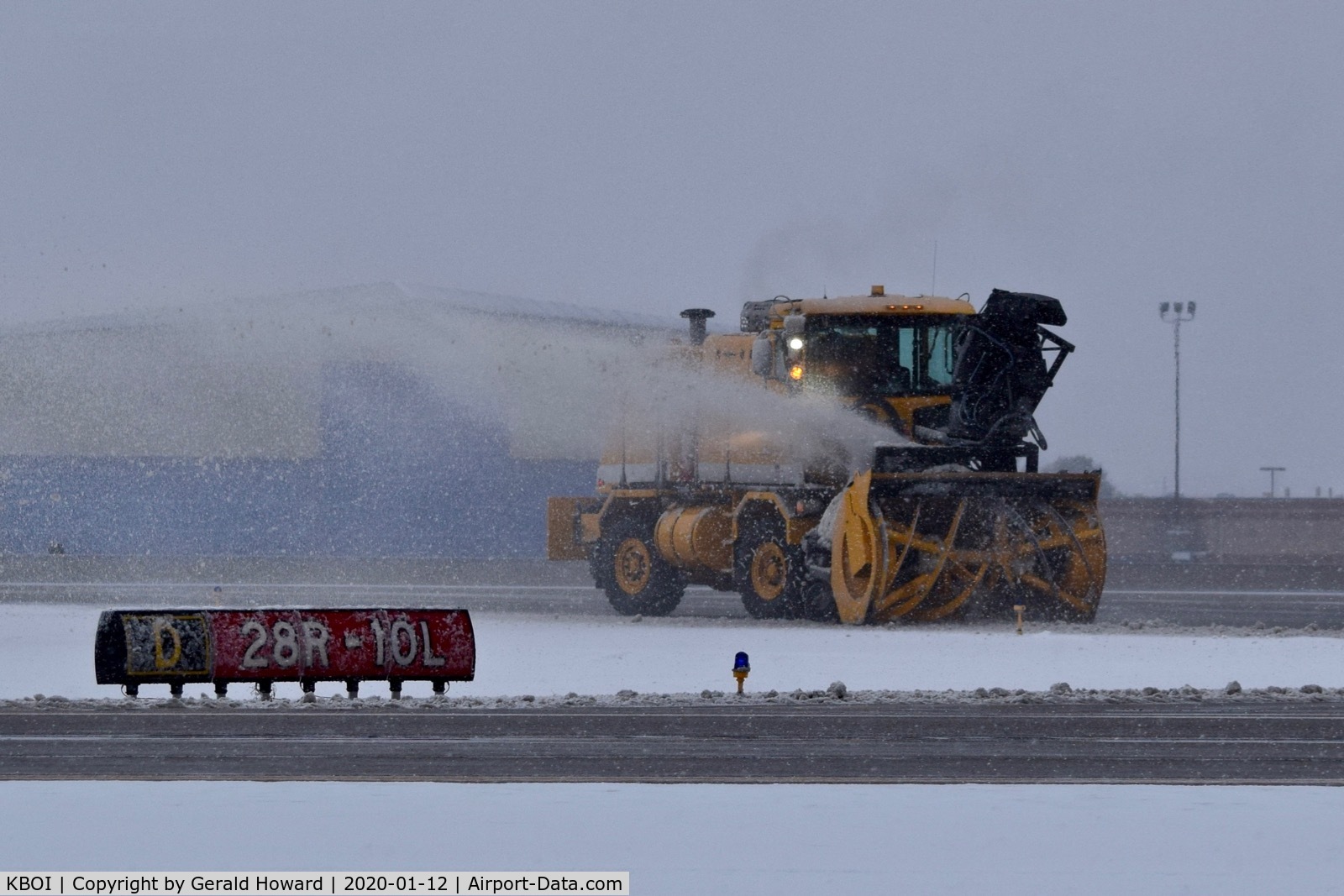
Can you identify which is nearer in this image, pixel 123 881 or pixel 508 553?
pixel 123 881

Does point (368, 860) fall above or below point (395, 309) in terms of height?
below

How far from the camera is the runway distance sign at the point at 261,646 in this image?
17.9 meters

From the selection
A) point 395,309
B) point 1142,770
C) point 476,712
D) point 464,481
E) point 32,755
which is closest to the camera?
point 1142,770

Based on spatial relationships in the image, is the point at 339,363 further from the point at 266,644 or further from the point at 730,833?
the point at 730,833

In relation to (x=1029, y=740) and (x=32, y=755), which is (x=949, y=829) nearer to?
(x=1029, y=740)

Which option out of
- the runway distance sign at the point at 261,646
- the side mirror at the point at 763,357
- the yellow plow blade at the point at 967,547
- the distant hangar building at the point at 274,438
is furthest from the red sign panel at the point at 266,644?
the distant hangar building at the point at 274,438

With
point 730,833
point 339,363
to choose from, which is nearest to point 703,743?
point 730,833

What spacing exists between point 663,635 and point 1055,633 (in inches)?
205

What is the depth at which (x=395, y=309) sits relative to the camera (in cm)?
4500

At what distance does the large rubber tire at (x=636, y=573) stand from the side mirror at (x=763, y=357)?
523 cm

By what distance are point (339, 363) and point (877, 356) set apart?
29895 mm

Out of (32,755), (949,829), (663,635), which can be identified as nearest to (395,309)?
(663,635)
